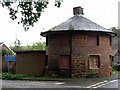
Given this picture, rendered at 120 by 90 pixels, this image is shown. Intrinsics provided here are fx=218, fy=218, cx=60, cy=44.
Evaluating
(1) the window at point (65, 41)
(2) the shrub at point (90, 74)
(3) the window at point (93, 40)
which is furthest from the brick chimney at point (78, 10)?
(2) the shrub at point (90, 74)

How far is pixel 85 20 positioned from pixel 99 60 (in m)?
4.66

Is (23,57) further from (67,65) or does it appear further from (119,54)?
(119,54)

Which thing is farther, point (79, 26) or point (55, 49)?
point (55, 49)

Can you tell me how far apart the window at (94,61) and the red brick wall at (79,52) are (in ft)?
1.03

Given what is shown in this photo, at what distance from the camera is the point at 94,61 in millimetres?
20859

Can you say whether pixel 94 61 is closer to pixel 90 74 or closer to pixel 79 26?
pixel 90 74

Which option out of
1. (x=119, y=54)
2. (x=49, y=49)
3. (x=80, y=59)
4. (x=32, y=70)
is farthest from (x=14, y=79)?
(x=119, y=54)

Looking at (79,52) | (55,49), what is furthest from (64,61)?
(79,52)

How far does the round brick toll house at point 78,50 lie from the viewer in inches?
793

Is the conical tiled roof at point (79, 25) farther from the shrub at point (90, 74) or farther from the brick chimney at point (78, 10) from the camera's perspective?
the shrub at point (90, 74)

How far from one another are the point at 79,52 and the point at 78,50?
0.21 m

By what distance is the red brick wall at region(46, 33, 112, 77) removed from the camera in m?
20.1

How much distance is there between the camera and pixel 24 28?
476 inches

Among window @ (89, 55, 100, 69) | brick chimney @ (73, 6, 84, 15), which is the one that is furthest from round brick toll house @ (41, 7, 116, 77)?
brick chimney @ (73, 6, 84, 15)
